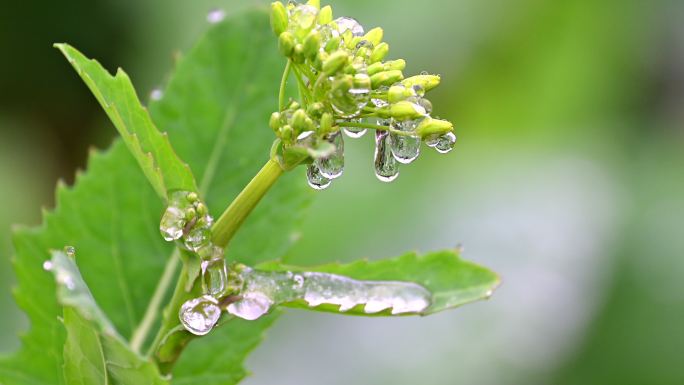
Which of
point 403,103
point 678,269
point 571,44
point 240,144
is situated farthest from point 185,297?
point 571,44

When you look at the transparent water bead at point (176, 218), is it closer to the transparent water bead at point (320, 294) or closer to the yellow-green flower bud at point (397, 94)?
the transparent water bead at point (320, 294)

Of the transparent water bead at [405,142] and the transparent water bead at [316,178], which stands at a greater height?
the transparent water bead at [405,142]

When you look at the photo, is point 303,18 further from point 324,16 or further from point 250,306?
point 250,306

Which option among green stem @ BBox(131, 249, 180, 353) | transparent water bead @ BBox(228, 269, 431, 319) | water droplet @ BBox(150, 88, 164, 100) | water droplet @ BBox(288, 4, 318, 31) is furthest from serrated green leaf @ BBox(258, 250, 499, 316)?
water droplet @ BBox(150, 88, 164, 100)

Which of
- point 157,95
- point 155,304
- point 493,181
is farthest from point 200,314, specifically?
point 493,181

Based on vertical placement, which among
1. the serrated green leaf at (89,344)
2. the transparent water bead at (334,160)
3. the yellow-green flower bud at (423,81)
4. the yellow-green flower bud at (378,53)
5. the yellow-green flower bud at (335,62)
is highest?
the yellow-green flower bud at (378,53)

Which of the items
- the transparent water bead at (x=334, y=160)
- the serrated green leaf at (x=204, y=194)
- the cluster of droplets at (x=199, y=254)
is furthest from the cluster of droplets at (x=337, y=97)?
the serrated green leaf at (x=204, y=194)

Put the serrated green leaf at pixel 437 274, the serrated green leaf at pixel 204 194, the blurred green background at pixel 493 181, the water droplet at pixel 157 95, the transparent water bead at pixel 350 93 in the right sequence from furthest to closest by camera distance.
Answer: the blurred green background at pixel 493 181 < the water droplet at pixel 157 95 < the serrated green leaf at pixel 204 194 < the serrated green leaf at pixel 437 274 < the transparent water bead at pixel 350 93
